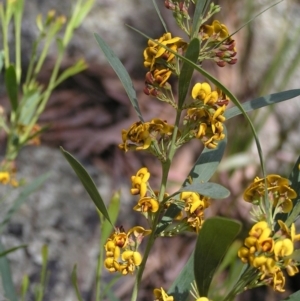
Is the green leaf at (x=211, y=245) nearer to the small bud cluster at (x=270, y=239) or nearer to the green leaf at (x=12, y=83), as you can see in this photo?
the small bud cluster at (x=270, y=239)

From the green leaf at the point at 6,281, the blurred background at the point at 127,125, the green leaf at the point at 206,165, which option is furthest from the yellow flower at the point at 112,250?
the blurred background at the point at 127,125

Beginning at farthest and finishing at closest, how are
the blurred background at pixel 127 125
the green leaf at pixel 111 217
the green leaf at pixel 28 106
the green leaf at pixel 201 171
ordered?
1. the blurred background at pixel 127 125
2. the green leaf at pixel 28 106
3. the green leaf at pixel 111 217
4. the green leaf at pixel 201 171

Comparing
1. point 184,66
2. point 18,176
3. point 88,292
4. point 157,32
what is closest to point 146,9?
point 157,32

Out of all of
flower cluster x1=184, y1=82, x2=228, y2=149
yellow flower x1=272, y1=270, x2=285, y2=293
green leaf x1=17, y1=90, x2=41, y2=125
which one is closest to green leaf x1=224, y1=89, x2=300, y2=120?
flower cluster x1=184, y1=82, x2=228, y2=149

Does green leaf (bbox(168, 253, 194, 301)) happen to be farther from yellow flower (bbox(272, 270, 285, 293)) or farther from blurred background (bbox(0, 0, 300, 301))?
blurred background (bbox(0, 0, 300, 301))

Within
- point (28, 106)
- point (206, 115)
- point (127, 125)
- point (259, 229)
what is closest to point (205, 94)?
point (206, 115)

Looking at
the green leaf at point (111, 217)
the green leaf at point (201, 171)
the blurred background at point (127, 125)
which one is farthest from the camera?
the blurred background at point (127, 125)

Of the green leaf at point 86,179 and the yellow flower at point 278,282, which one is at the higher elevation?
the green leaf at point 86,179

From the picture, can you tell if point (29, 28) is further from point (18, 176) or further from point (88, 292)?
point (88, 292)
